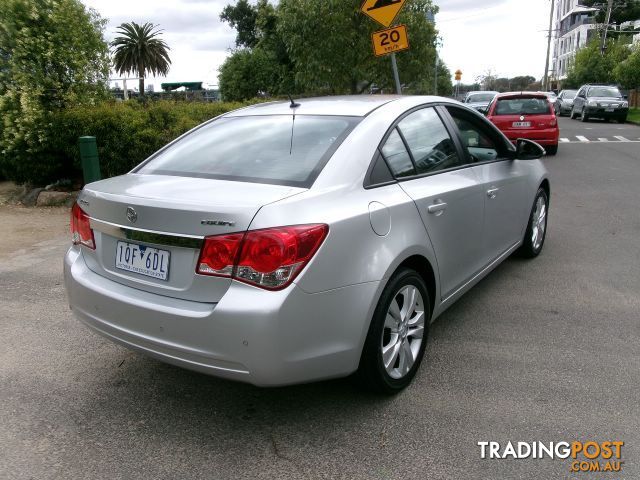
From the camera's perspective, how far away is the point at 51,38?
8.66m

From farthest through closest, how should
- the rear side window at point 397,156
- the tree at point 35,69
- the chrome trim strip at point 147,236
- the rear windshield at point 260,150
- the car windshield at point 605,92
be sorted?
1. the car windshield at point 605,92
2. the tree at point 35,69
3. the rear side window at point 397,156
4. the rear windshield at point 260,150
5. the chrome trim strip at point 147,236

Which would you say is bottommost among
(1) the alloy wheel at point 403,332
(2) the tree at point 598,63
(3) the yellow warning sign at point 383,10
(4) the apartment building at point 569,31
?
(1) the alloy wheel at point 403,332

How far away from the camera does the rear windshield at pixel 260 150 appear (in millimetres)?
Result: 2965

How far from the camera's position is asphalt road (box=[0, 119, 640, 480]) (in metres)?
2.61

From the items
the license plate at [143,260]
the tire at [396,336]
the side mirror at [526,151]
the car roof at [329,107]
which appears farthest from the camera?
the side mirror at [526,151]

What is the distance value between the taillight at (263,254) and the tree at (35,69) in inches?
280

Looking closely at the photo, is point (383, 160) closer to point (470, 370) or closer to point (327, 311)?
point (327, 311)

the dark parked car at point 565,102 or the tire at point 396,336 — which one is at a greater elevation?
the dark parked car at point 565,102

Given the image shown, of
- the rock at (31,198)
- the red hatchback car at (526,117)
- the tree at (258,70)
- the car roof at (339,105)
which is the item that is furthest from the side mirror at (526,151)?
the tree at (258,70)

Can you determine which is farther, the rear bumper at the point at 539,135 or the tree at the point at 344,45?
the tree at the point at 344,45

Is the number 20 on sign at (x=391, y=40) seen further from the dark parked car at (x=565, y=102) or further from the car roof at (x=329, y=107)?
the dark parked car at (x=565, y=102)

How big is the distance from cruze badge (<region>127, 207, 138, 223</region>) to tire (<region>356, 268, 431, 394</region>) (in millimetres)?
1242

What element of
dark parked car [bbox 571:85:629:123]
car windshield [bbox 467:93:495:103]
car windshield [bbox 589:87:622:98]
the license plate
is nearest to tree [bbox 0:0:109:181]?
the license plate

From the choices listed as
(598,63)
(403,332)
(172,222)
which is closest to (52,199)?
(172,222)
